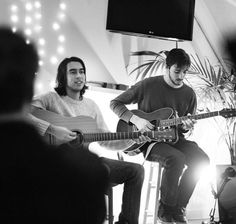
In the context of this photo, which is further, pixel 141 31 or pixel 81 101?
pixel 141 31

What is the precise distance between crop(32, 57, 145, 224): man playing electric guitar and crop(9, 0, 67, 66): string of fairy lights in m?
0.48

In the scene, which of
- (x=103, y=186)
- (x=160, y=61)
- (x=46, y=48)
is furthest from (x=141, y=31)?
(x=103, y=186)

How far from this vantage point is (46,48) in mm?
2906

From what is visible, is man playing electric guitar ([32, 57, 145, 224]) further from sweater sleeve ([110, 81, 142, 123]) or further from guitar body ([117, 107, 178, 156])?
sweater sleeve ([110, 81, 142, 123])

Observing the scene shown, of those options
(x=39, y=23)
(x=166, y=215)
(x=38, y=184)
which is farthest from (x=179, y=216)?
(x=38, y=184)

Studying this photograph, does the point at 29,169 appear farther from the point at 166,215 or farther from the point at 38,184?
the point at 166,215

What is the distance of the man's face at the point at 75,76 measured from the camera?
7.86 feet

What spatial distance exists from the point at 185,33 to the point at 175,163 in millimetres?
1511

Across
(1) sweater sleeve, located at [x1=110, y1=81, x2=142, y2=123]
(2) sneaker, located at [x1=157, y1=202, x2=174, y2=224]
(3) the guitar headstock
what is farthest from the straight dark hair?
(2) sneaker, located at [x1=157, y1=202, x2=174, y2=224]

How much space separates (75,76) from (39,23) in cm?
73

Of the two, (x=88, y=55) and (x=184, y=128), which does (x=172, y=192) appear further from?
(x=88, y=55)

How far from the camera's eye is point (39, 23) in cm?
289

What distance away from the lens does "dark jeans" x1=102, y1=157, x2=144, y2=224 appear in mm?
2131

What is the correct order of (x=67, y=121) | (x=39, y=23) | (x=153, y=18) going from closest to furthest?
(x=67, y=121) → (x=39, y=23) → (x=153, y=18)
